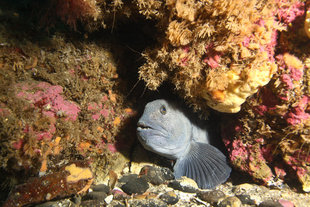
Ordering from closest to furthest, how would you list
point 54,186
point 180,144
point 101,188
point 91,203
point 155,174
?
1. point 54,186
2. point 91,203
3. point 101,188
4. point 155,174
5. point 180,144

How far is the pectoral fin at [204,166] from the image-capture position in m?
3.45

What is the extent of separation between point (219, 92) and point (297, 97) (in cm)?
112

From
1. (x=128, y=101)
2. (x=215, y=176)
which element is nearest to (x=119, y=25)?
(x=128, y=101)

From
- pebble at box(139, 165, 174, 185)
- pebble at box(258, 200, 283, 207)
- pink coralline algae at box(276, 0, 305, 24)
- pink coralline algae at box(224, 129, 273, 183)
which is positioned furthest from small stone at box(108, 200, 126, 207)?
pink coralline algae at box(276, 0, 305, 24)

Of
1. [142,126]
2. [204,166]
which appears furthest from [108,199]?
[204,166]

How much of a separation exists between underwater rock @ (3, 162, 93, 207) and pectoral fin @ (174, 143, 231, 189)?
71.7 inches

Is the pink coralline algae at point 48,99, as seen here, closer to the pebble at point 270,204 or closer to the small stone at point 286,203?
the pebble at point 270,204

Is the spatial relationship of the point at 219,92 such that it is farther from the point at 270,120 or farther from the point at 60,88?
the point at 60,88

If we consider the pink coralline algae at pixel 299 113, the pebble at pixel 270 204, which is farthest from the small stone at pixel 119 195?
the pink coralline algae at pixel 299 113

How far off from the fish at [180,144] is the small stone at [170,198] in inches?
31.0

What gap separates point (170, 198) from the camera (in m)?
2.66

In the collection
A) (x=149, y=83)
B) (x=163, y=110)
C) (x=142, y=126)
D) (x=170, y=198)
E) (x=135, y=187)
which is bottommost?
(x=135, y=187)

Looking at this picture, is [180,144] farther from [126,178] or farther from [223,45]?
[223,45]

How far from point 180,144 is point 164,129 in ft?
1.80
